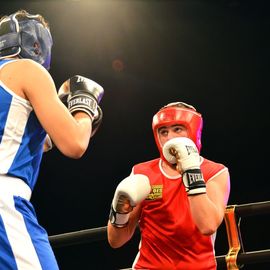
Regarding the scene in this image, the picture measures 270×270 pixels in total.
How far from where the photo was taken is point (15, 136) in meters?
1.36

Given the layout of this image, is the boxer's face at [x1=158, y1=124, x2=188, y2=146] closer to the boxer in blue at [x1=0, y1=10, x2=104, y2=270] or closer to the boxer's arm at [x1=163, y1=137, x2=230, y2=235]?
the boxer's arm at [x1=163, y1=137, x2=230, y2=235]

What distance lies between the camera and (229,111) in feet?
24.9

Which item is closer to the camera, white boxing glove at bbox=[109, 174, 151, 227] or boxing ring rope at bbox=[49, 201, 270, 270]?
white boxing glove at bbox=[109, 174, 151, 227]

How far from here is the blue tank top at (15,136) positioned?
1340 millimetres

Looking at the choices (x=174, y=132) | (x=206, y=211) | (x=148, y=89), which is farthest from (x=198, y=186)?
(x=148, y=89)

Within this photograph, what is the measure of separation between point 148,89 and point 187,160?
5.60 m

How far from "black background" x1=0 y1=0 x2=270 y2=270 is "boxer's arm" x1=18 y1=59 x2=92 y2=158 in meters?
4.36

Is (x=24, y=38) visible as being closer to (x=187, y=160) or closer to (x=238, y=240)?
(x=187, y=160)

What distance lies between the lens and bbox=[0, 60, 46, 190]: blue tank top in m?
1.34

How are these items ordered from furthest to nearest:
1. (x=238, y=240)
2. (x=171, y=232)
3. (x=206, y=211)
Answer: (x=238, y=240), (x=171, y=232), (x=206, y=211)

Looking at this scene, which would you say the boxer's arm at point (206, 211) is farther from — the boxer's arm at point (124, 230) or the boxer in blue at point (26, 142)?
the boxer in blue at point (26, 142)

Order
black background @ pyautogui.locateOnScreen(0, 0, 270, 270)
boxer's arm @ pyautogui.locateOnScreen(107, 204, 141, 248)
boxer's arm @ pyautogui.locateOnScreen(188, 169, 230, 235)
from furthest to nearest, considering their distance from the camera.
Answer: black background @ pyautogui.locateOnScreen(0, 0, 270, 270), boxer's arm @ pyautogui.locateOnScreen(107, 204, 141, 248), boxer's arm @ pyautogui.locateOnScreen(188, 169, 230, 235)

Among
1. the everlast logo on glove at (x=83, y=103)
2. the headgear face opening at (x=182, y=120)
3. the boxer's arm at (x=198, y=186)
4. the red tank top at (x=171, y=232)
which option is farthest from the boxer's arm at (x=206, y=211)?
the everlast logo on glove at (x=83, y=103)

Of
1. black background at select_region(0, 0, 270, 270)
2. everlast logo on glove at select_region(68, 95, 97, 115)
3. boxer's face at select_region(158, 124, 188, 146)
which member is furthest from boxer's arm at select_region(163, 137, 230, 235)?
black background at select_region(0, 0, 270, 270)
